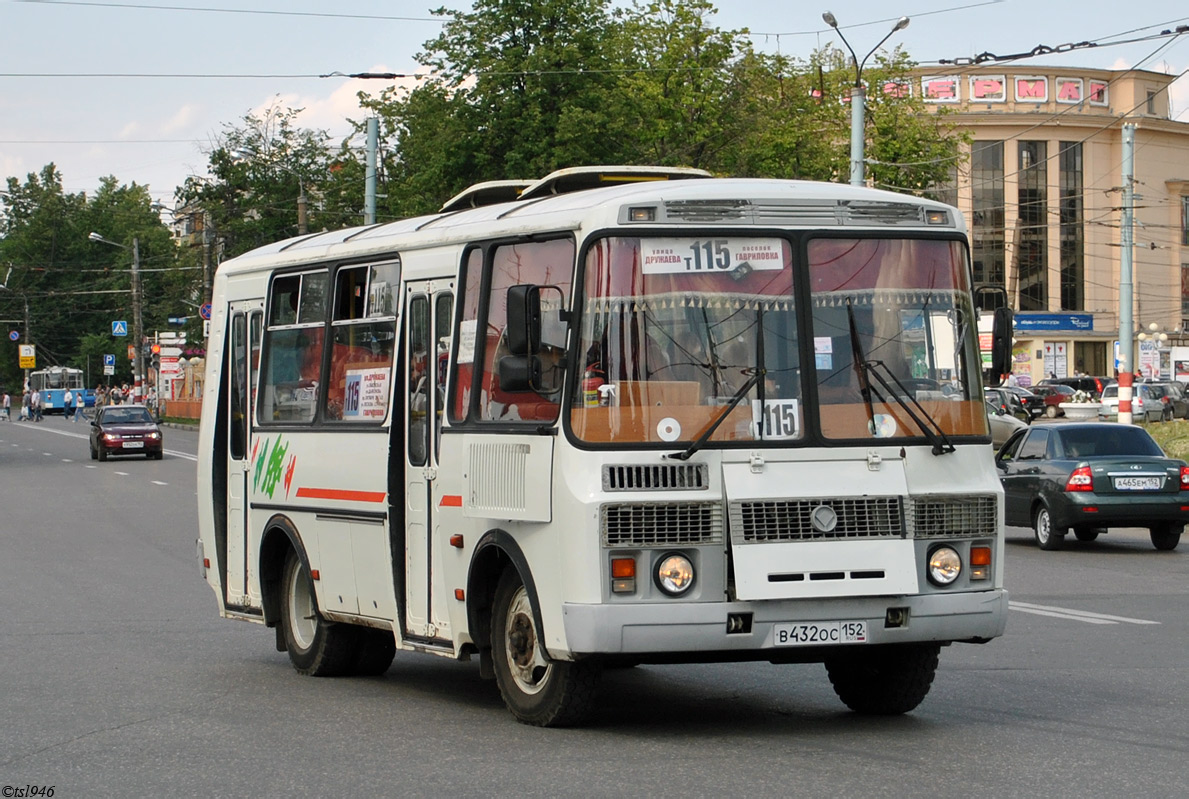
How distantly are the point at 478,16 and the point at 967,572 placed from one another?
43042mm

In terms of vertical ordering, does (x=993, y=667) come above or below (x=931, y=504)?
below

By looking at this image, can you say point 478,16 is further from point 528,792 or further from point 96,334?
point 96,334

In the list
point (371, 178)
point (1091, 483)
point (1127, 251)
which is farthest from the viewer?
point (1127, 251)

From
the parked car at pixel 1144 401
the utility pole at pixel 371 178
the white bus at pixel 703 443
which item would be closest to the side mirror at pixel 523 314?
the white bus at pixel 703 443

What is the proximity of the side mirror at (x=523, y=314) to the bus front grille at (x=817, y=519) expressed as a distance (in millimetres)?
1168

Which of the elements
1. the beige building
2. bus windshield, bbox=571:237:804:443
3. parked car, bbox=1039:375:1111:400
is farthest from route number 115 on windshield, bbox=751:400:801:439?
the beige building

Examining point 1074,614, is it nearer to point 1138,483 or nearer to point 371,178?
point 1138,483

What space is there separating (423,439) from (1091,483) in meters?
12.9

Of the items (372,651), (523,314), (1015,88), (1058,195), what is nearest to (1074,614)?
(372,651)

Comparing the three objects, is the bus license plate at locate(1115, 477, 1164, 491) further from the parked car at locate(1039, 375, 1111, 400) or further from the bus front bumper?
the parked car at locate(1039, 375, 1111, 400)

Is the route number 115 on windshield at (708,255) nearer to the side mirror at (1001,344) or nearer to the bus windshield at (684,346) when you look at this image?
the bus windshield at (684,346)

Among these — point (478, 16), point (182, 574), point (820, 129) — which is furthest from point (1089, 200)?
point (182, 574)

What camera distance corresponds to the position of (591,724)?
8516mm

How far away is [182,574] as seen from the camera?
18047 millimetres
